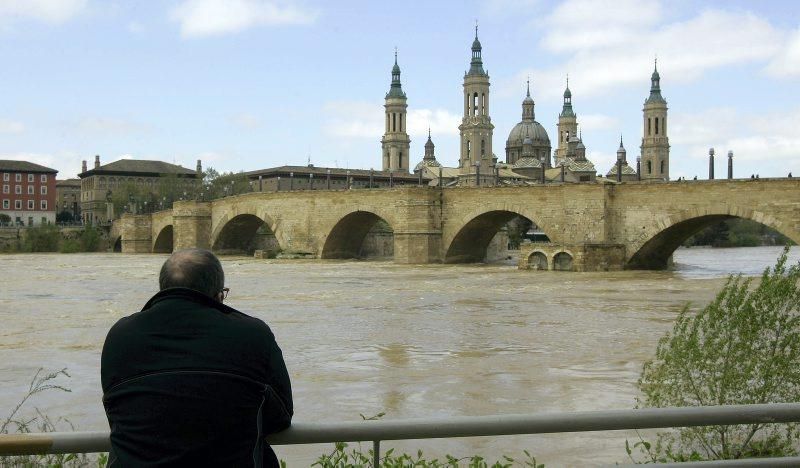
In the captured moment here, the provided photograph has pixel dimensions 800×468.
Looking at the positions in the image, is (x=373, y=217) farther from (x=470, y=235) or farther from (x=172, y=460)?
(x=172, y=460)

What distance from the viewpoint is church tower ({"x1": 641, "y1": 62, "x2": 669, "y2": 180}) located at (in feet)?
360

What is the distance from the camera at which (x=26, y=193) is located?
85.0 meters

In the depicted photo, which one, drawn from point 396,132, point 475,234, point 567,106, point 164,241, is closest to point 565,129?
point 567,106

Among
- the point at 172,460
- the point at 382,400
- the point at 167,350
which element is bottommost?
the point at 382,400

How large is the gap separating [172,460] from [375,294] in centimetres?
2047

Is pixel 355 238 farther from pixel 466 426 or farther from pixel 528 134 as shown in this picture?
pixel 528 134

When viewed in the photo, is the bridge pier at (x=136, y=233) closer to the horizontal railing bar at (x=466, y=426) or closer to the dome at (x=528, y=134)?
the horizontal railing bar at (x=466, y=426)

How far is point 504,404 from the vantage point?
911 centimetres

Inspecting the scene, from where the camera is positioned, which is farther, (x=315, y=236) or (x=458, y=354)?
(x=315, y=236)

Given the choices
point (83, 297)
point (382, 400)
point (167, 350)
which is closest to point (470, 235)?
point (83, 297)

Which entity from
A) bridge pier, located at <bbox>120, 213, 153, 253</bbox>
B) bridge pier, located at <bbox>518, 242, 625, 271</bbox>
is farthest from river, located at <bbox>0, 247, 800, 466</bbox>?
bridge pier, located at <bbox>120, 213, 153, 253</bbox>

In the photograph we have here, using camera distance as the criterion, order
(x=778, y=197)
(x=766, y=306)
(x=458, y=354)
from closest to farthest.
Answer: (x=766, y=306) → (x=458, y=354) → (x=778, y=197)

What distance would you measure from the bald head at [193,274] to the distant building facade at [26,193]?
284ft

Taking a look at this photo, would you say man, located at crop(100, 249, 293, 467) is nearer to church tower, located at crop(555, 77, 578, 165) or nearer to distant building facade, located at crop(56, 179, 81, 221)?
distant building facade, located at crop(56, 179, 81, 221)
